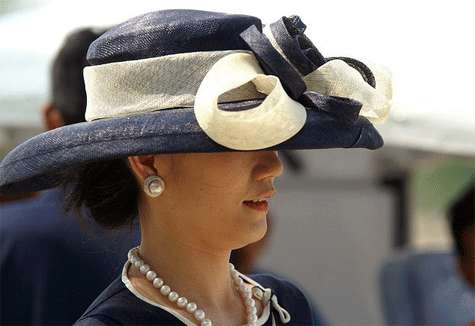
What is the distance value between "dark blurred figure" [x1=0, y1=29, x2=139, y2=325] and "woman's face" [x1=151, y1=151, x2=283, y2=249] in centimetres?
92

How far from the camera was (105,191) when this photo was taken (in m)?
2.00

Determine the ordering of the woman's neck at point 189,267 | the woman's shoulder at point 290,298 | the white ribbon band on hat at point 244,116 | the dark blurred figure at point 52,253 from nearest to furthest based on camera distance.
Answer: the white ribbon band on hat at point 244,116 → the woman's neck at point 189,267 → the woman's shoulder at point 290,298 → the dark blurred figure at point 52,253

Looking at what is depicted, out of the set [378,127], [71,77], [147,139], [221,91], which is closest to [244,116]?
[221,91]

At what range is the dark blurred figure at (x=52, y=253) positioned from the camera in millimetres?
2896

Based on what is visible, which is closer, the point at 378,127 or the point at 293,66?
the point at 293,66

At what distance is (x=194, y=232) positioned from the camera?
1885mm

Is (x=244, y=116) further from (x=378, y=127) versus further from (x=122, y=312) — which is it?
(x=378, y=127)

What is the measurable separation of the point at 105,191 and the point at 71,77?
4.12 ft

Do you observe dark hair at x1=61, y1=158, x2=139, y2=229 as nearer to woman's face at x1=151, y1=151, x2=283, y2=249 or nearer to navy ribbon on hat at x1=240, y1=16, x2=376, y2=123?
woman's face at x1=151, y1=151, x2=283, y2=249

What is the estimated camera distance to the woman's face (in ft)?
6.01

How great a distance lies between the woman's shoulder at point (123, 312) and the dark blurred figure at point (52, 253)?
89 centimetres

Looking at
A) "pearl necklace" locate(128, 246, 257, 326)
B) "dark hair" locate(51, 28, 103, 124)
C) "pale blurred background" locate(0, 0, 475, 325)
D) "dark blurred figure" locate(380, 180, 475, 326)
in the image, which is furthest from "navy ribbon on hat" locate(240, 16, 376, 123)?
"dark blurred figure" locate(380, 180, 475, 326)

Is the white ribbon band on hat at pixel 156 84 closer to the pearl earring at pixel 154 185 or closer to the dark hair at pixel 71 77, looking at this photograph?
the pearl earring at pixel 154 185

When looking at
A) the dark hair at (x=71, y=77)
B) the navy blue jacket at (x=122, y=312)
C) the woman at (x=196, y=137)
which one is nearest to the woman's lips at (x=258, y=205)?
the woman at (x=196, y=137)
